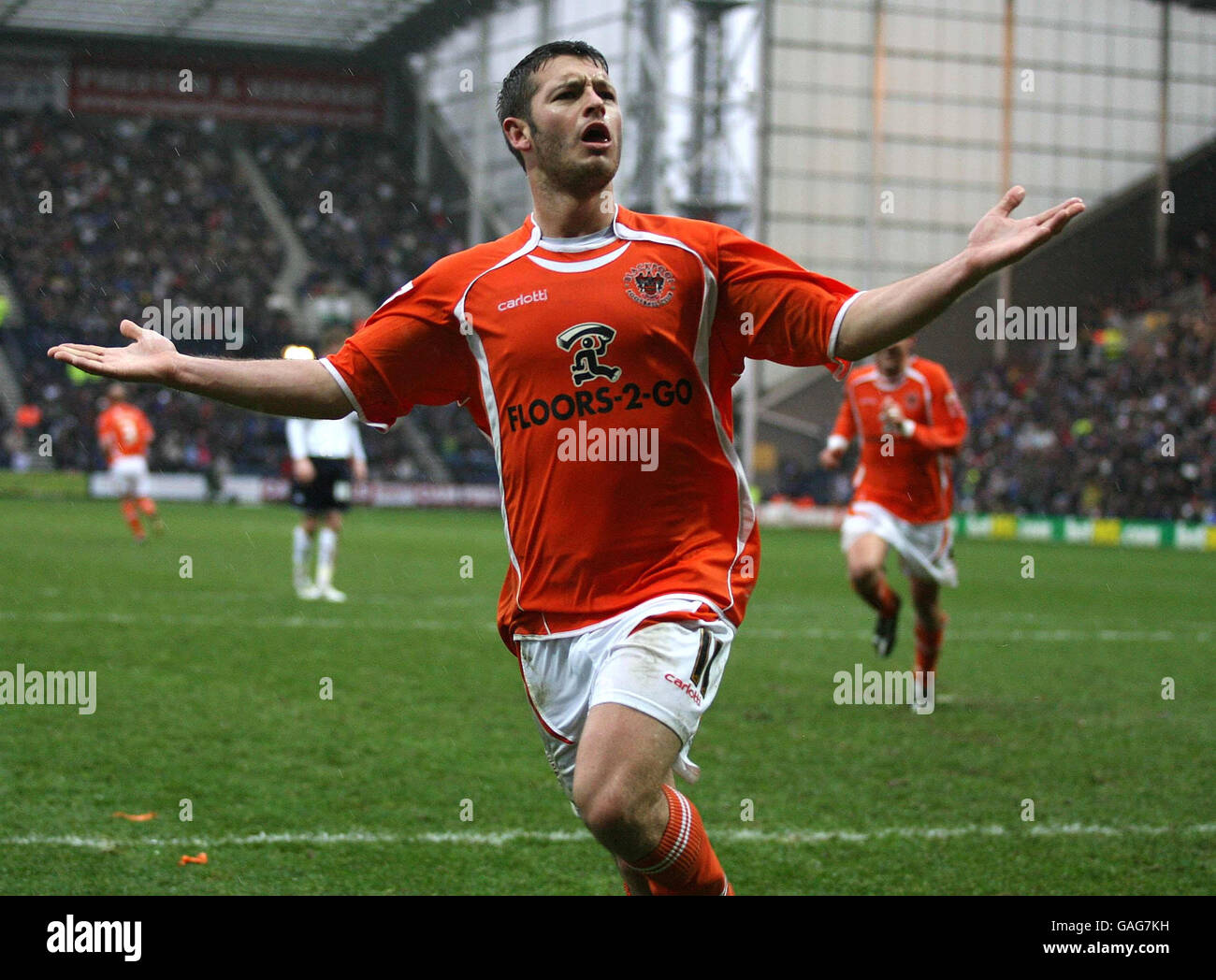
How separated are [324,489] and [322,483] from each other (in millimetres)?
64

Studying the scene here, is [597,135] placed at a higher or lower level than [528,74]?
lower

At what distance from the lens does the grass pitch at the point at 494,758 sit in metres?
4.75

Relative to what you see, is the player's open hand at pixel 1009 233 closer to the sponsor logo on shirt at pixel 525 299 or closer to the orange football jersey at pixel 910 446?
the sponsor logo on shirt at pixel 525 299

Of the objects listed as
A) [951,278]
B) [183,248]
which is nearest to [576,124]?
[951,278]

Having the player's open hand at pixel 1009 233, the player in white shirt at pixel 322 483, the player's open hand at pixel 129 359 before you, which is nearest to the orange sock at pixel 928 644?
the player's open hand at pixel 1009 233

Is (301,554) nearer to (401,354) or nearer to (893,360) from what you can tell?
(893,360)

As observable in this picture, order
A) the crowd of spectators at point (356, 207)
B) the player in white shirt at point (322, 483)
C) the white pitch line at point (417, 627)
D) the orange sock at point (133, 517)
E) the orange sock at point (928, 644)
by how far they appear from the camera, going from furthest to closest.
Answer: the crowd of spectators at point (356, 207) → the orange sock at point (133, 517) → the player in white shirt at point (322, 483) → the white pitch line at point (417, 627) → the orange sock at point (928, 644)

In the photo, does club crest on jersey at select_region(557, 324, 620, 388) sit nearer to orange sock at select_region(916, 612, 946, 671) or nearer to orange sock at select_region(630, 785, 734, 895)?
orange sock at select_region(630, 785, 734, 895)

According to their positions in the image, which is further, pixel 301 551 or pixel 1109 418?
pixel 1109 418

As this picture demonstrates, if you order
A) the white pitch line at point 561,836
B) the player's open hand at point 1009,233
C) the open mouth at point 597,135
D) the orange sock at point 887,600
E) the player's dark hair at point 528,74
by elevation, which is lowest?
the white pitch line at point 561,836

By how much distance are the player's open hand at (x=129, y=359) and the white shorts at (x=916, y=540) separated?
19.5 ft

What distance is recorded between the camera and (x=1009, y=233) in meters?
3.10
